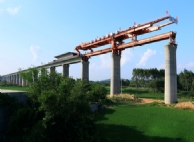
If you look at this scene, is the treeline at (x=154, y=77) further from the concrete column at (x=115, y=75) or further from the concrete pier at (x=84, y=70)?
the concrete column at (x=115, y=75)

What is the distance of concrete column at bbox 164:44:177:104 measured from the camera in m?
26.5

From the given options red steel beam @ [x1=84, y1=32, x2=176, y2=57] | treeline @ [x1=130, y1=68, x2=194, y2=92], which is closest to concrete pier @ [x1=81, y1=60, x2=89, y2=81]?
red steel beam @ [x1=84, y1=32, x2=176, y2=57]

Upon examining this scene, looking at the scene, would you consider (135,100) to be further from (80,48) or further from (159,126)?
(80,48)

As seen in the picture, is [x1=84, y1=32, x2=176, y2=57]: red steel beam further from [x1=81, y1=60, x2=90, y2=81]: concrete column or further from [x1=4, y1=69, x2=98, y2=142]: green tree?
[x1=4, y1=69, x2=98, y2=142]: green tree

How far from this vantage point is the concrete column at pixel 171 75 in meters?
26.5

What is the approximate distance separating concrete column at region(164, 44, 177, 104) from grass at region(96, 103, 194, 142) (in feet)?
25.9

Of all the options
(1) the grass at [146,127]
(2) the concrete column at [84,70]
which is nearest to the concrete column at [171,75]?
(1) the grass at [146,127]

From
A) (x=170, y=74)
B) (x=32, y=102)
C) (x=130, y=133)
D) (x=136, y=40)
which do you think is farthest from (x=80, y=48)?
(x=130, y=133)

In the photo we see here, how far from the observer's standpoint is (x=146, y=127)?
15.4 m

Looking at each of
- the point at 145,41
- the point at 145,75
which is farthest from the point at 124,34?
the point at 145,75

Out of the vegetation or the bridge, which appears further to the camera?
the bridge

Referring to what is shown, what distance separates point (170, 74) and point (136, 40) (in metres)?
9.94

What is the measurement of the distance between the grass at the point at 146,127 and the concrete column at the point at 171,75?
25.9 ft

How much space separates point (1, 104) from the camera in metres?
15.4
